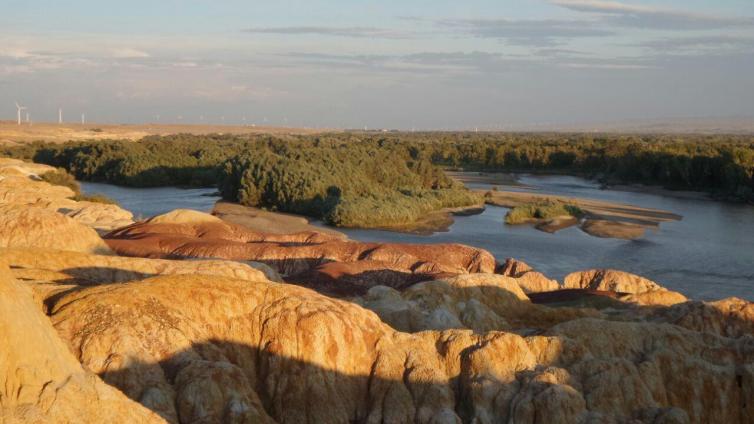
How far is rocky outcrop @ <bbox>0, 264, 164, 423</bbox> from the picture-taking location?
27.1 ft

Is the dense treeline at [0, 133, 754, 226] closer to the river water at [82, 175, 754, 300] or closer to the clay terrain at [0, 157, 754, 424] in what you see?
the river water at [82, 175, 754, 300]

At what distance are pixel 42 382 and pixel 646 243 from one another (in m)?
44.1

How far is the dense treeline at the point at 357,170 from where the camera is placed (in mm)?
60719

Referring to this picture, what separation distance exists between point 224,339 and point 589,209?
179 feet

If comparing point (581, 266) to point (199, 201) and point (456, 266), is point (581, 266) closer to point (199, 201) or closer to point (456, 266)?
point (456, 266)

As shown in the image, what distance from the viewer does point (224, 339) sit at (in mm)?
11523

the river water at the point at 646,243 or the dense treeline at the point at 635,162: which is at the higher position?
the dense treeline at the point at 635,162

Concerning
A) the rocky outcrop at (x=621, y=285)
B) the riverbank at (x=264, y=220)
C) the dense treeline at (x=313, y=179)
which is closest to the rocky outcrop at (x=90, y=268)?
the rocky outcrop at (x=621, y=285)

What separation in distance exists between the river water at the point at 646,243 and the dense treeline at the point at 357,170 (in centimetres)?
311

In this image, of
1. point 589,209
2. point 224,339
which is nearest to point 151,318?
point 224,339

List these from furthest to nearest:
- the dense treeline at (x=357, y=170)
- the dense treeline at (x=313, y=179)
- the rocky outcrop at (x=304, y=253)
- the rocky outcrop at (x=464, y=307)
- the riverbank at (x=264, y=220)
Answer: the dense treeline at (x=357, y=170) → the dense treeline at (x=313, y=179) → the riverbank at (x=264, y=220) → the rocky outcrop at (x=304, y=253) → the rocky outcrop at (x=464, y=307)

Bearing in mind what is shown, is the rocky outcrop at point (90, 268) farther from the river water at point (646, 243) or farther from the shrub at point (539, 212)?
the shrub at point (539, 212)

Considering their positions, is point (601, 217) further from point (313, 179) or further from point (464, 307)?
point (464, 307)

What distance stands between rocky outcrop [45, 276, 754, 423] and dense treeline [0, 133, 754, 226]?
140 feet
